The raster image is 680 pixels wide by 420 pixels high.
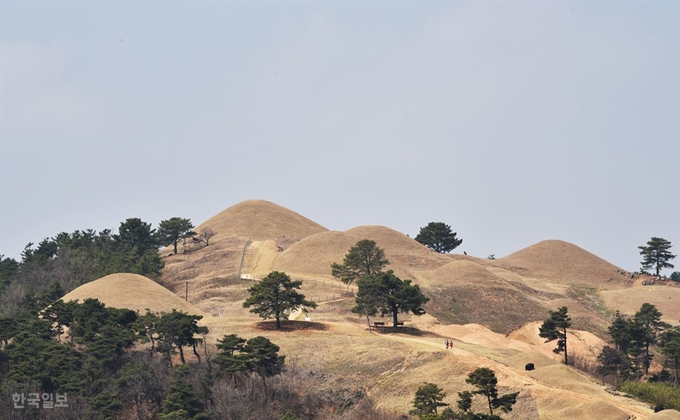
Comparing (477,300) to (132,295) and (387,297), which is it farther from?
(132,295)

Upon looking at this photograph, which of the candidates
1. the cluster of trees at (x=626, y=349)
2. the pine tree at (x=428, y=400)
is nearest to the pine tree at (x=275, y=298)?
the cluster of trees at (x=626, y=349)

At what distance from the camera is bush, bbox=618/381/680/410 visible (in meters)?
70.1

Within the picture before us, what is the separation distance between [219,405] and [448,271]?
275 feet

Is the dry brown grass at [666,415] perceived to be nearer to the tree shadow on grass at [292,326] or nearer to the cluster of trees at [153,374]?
the cluster of trees at [153,374]

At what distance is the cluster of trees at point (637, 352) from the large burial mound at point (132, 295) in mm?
52640

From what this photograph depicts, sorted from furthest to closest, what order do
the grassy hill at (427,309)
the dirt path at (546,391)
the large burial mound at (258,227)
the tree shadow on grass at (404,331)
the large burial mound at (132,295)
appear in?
the large burial mound at (258,227)
the large burial mound at (132,295)
the tree shadow on grass at (404,331)
the grassy hill at (427,309)
the dirt path at (546,391)

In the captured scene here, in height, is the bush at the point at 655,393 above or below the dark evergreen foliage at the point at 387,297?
below

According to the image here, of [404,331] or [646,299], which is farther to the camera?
[646,299]

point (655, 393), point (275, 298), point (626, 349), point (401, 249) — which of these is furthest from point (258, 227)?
point (655, 393)

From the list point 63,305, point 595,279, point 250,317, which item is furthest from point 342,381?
point 595,279

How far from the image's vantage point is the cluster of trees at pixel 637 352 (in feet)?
297

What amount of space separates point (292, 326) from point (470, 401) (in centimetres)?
3928

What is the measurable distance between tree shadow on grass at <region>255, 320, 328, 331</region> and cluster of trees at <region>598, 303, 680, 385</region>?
33.5m

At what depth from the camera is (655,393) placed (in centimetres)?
7262
